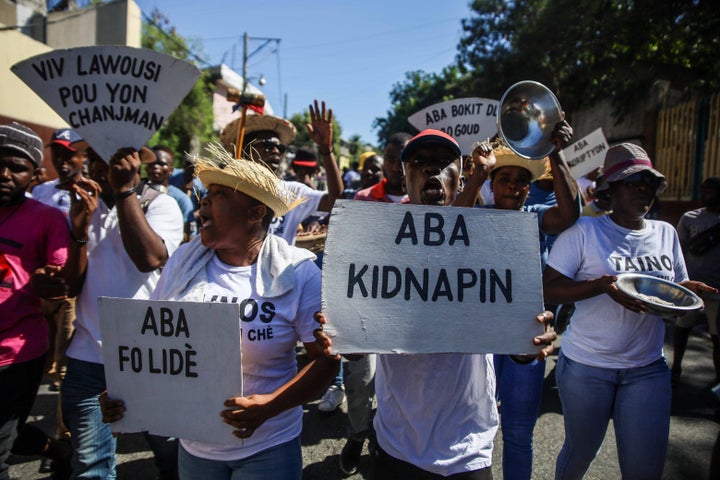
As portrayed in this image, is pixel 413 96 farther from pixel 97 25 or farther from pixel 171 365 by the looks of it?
pixel 171 365

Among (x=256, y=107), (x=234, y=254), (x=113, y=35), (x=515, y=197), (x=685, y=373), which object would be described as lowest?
(x=685, y=373)

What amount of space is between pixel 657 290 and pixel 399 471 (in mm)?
1639

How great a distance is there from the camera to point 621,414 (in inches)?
101

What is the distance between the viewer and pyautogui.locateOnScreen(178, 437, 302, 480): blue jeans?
6.38 ft

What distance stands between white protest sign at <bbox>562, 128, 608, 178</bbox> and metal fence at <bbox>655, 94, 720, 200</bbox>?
4.75 meters

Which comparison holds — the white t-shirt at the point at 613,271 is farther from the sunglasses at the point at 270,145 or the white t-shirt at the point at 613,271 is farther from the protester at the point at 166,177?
the protester at the point at 166,177

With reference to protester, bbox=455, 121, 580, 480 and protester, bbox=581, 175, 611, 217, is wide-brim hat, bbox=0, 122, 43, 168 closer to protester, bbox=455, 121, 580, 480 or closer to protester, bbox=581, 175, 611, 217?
protester, bbox=455, 121, 580, 480

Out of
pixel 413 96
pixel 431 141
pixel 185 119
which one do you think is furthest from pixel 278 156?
pixel 413 96

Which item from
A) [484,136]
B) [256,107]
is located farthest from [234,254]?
[484,136]

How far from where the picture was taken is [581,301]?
2.76 meters

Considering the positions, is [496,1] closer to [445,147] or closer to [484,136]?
[484,136]

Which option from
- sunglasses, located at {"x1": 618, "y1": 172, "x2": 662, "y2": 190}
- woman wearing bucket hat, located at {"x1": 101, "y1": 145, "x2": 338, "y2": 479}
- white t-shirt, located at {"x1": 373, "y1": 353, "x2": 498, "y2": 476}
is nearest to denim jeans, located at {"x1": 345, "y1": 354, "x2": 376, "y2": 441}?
woman wearing bucket hat, located at {"x1": 101, "y1": 145, "x2": 338, "y2": 479}

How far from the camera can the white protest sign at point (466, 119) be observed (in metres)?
4.04

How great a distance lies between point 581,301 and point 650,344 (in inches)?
15.6
